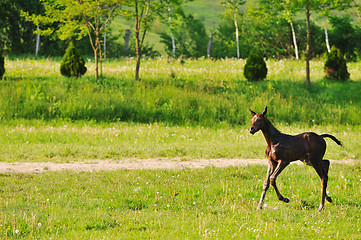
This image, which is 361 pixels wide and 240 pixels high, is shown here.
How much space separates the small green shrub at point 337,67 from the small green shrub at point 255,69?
3185 mm

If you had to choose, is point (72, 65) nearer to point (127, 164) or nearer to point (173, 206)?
point (127, 164)

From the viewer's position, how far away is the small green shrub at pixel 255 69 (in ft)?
67.7

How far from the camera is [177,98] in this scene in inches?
707

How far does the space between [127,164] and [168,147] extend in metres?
1.96

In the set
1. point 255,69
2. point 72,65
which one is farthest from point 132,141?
point 255,69

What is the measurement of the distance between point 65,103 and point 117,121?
233 centimetres

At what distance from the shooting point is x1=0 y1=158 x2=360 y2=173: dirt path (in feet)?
32.9

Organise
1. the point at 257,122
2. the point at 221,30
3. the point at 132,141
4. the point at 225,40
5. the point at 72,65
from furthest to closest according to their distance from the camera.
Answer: the point at 221,30 → the point at 225,40 → the point at 72,65 → the point at 132,141 → the point at 257,122

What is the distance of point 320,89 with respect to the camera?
64.8 feet

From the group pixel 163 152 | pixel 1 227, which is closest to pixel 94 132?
pixel 163 152

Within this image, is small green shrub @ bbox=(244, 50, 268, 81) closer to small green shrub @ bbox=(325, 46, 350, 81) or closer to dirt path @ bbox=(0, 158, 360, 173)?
small green shrub @ bbox=(325, 46, 350, 81)

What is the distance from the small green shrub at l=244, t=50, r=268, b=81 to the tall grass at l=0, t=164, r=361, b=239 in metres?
11.4

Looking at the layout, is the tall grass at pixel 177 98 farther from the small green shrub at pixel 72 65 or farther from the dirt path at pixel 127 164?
the dirt path at pixel 127 164

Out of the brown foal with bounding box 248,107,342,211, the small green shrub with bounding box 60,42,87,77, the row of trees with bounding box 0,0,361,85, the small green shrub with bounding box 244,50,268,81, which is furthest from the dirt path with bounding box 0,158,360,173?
the small green shrub with bounding box 60,42,87,77
